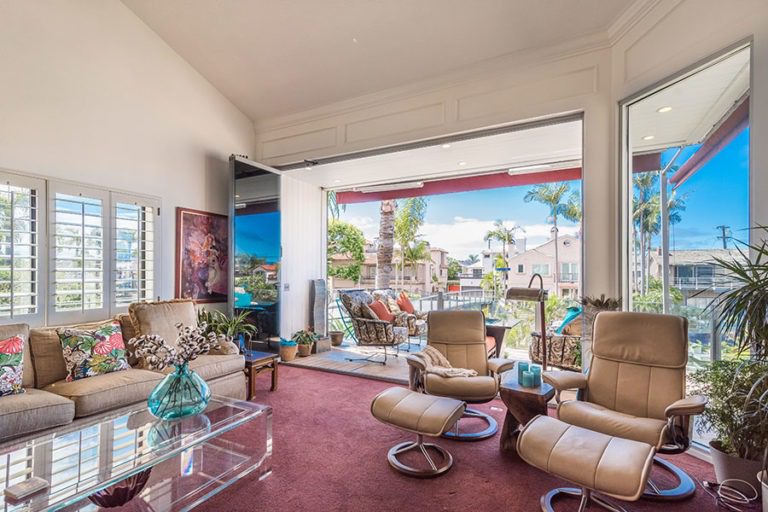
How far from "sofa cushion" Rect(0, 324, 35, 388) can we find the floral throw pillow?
0.64 feet

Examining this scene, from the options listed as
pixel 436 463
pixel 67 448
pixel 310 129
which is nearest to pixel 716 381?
pixel 436 463

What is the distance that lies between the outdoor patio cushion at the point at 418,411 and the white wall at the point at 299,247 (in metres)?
3.32

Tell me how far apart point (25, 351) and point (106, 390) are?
0.75 meters

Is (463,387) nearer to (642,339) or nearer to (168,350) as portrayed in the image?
(642,339)

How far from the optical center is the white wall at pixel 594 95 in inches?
95.9

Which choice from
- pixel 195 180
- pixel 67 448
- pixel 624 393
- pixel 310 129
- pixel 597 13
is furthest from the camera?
pixel 310 129

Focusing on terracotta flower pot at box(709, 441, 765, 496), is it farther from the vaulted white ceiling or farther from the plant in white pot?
the vaulted white ceiling

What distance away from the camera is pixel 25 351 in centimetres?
289

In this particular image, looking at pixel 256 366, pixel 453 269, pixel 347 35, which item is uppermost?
pixel 347 35

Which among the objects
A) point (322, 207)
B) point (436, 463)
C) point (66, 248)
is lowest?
point (436, 463)

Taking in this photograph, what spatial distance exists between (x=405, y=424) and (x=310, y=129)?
408 centimetres

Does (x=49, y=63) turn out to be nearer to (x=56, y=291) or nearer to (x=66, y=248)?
(x=66, y=248)

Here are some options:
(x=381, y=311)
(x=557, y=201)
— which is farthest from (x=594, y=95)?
(x=557, y=201)

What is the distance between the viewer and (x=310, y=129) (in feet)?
17.1
